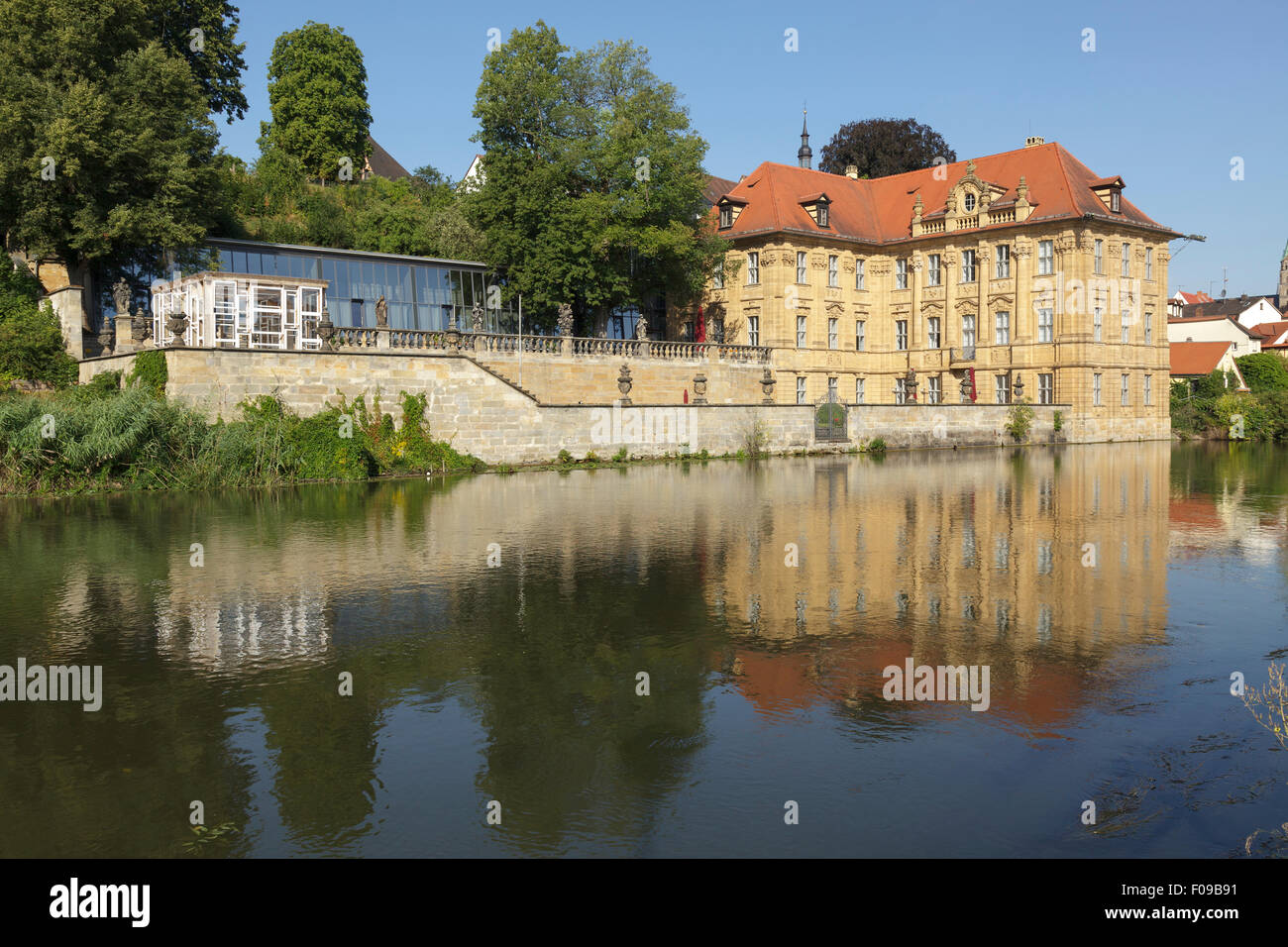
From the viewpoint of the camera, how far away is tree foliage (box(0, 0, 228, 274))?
33.0 metres

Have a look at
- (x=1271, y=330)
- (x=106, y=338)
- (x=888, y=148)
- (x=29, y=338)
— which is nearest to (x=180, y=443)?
(x=29, y=338)

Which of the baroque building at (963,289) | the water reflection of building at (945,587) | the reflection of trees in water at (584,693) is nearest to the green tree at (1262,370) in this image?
the baroque building at (963,289)

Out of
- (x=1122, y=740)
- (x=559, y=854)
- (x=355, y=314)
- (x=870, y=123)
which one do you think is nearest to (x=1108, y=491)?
(x=1122, y=740)

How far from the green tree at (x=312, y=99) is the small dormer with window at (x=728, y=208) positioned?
2243cm

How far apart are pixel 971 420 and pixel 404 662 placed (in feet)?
143

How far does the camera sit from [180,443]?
27.2 meters

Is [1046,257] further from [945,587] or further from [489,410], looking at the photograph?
[945,587]

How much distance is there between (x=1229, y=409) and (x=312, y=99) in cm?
5812

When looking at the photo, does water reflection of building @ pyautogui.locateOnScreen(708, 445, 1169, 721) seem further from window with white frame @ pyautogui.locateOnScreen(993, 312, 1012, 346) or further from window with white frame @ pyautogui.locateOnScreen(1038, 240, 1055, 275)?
window with white frame @ pyautogui.locateOnScreen(993, 312, 1012, 346)

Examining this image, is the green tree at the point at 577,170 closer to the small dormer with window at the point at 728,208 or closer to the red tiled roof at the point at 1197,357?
the small dormer with window at the point at 728,208

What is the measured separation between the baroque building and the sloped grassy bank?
27164mm

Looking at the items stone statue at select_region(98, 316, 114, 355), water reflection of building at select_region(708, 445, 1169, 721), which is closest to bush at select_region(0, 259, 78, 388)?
stone statue at select_region(98, 316, 114, 355)

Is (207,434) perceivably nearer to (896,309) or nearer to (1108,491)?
(1108,491)

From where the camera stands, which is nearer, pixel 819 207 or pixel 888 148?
pixel 819 207
